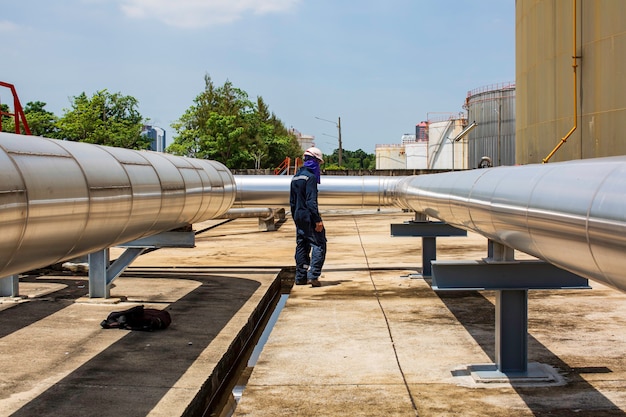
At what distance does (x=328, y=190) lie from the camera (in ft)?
41.5

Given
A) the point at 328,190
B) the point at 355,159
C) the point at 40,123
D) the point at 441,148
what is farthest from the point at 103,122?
the point at 355,159

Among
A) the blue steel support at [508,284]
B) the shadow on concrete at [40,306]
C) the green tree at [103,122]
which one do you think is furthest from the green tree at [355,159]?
the blue steel support at [508,284]

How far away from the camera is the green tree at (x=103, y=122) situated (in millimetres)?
57625

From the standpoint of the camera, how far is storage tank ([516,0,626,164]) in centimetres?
1068

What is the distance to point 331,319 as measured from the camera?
8805 mm

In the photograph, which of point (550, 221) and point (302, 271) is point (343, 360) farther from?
point (302, 271)

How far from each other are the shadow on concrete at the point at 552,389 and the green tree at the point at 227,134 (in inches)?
2252

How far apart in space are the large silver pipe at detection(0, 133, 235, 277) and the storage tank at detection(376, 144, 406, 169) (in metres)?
72.0

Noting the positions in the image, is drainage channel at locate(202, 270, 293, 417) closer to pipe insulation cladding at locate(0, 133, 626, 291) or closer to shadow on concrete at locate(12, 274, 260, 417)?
shadow on concrete at locate(12, 274, 260, 417)

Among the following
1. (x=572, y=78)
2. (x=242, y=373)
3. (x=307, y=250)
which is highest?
(x=572, y=78)

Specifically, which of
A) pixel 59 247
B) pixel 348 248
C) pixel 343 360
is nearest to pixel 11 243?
pixel 59 247

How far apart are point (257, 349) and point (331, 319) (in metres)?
0.89

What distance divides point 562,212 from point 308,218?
7773 millimetres

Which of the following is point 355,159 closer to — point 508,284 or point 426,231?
point 426,231
